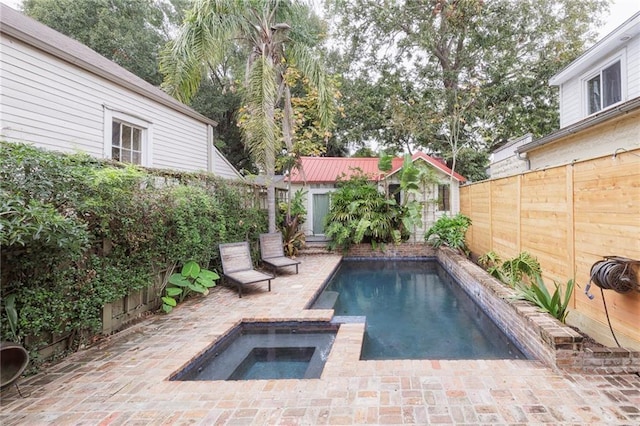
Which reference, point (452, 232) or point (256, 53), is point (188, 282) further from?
point (452, 232)

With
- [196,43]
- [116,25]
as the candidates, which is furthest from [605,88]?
[116,25]

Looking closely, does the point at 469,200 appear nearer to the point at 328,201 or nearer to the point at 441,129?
the point at 328,201

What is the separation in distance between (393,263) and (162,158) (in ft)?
27.1

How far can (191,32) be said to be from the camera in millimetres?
8047

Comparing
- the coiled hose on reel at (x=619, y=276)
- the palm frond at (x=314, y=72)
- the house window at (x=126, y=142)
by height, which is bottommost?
the coiled hose on reel at (x=619, y=276)

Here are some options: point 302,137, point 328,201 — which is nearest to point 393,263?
point 328,201

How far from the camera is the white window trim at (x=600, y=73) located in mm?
7778

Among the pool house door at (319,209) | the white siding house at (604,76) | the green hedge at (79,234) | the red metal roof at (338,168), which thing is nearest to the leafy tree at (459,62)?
the red metal roof at (338,168)

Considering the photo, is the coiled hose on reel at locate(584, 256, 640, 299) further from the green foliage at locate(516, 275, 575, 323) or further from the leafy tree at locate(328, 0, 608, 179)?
the leafy tree at locate(328, 0, 608, 179)

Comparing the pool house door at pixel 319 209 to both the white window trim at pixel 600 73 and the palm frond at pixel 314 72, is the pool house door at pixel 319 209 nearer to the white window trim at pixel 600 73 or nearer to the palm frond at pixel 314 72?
the palm frond at pixel 314 72

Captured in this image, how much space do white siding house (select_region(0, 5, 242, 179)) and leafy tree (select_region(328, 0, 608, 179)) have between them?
11.8m

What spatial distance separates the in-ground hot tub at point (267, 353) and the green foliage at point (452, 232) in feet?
24.6

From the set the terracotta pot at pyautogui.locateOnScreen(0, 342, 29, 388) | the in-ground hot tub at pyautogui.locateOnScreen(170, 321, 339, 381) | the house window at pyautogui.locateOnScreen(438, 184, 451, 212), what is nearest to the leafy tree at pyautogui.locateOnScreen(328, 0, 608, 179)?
the house window at pyautogui.locateOnScreen(438, 184, 451, 212)

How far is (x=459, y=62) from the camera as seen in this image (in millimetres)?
17109
